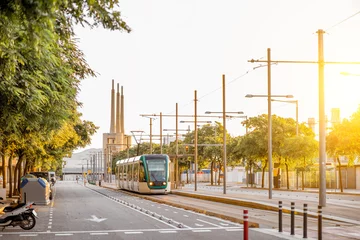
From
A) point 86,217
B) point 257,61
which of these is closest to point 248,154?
point 257,61

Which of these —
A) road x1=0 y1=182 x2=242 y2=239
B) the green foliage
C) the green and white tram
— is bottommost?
road x1=0 y1=182 x2=242 y2=239

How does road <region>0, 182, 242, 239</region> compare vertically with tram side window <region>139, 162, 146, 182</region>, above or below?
below

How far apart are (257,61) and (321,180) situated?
464 inches

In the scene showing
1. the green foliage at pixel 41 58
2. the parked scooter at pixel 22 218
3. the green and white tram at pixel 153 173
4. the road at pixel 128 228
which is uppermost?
the green foliage at pixel 41 58

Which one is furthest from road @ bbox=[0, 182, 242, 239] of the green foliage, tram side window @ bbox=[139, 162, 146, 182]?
tram side window @ bbox=[139, 162, 146, 182]

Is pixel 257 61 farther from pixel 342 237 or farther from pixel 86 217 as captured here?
pixel 342 237

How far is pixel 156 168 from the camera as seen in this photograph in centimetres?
5594

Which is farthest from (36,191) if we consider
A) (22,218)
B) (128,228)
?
(128,228)

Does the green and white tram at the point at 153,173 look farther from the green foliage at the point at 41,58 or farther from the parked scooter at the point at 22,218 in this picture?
the parked scooter at the point at 22,218

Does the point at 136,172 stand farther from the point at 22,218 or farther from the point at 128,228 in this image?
the point at 22,218

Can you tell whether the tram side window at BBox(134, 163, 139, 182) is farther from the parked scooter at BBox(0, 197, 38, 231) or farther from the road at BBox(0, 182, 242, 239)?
the parked scooter at BBox(0, 197, 38, 231)

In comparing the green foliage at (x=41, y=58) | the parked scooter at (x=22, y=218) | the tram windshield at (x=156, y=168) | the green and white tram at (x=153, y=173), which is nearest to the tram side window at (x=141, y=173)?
the green and white tram at (x=153, y=173)

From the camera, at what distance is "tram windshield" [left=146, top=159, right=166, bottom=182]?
55.8 metres

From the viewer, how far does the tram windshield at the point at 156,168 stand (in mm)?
55844
